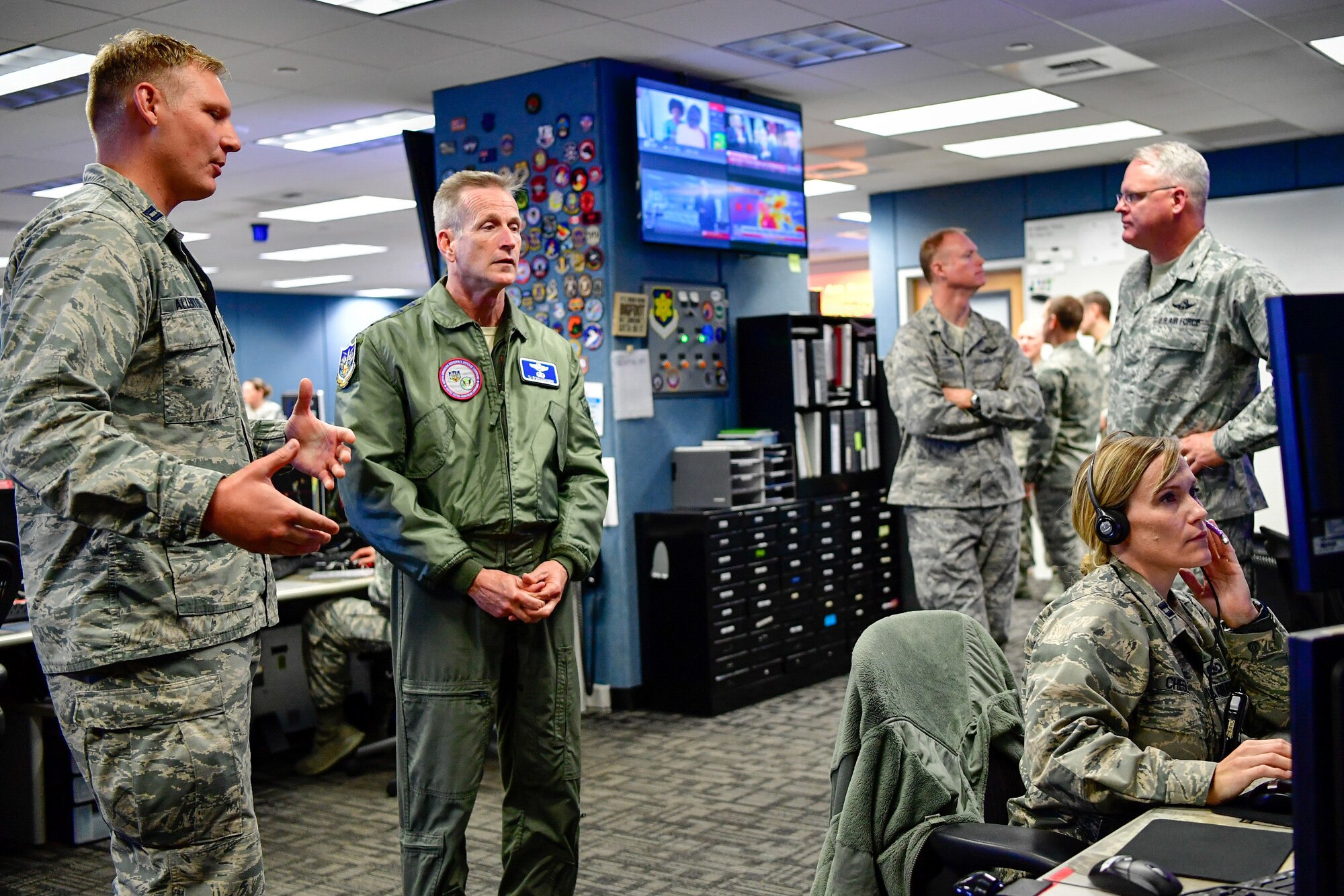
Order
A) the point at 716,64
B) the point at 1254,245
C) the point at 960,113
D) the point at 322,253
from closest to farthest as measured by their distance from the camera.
A: 1. the point at 716,64
2. the point at 960,113
3. the point at 1254,245
4. the point at 322,253

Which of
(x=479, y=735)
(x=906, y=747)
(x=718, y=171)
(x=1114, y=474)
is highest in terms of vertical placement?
(x=718, y=171)

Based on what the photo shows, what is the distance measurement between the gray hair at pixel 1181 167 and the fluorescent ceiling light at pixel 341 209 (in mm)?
7149

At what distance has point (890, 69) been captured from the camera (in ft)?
20.2

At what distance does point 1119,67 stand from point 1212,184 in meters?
3.08

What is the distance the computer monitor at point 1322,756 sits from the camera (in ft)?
3.48

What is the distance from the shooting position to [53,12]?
463 cm

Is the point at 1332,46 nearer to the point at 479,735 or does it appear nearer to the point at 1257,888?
the point at 479,735

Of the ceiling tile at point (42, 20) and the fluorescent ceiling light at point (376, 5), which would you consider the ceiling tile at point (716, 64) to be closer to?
the fluorescent ceiling light at point (376, 5)

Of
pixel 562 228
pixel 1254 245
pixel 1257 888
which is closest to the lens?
pixel 1257 888

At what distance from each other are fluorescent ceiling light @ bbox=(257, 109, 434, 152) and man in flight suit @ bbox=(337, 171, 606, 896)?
Answer: 418 centimetres

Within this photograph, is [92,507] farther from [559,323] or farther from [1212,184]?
[1212,184]

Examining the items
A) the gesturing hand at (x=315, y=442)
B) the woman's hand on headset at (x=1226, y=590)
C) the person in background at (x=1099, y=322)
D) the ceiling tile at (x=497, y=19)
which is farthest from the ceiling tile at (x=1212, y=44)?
the gesturing hand at (x=315, y=442)

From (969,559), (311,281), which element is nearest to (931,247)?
(969,559)

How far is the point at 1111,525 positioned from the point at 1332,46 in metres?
5.19
